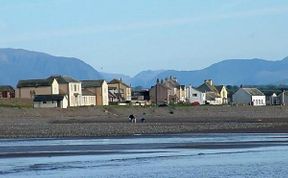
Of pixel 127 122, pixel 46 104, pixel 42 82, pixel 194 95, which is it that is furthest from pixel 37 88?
pixel 194 95

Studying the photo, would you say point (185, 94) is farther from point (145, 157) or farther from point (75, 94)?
point (145, 157)

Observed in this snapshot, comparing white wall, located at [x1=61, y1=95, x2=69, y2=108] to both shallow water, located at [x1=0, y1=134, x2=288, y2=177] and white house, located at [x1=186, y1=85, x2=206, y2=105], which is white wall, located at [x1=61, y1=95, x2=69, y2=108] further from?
shallow water, located at [x1=0, y1=134, x2=288, y2=177]

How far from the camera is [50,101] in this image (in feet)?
312

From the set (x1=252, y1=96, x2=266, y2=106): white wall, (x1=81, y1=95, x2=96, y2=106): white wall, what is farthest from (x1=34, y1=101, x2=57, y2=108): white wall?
(x1=252, y1=96, x2=266, y2=106): white wall

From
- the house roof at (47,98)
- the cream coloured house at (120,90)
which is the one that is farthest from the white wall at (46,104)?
the cream coloured house at (120,90)

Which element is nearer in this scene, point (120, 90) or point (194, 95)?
point (120, 90)

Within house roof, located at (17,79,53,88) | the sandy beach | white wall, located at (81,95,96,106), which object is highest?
house roof, located at (17,79,53,88)

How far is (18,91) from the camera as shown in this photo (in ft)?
347

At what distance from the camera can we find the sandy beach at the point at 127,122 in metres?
52.8

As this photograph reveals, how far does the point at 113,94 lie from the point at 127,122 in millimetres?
56582

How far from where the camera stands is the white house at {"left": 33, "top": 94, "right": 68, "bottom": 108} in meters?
94.2

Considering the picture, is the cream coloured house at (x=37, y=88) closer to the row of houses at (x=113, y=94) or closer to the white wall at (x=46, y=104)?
the row of houses at (x=113, y=94)

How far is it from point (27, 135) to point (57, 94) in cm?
5138

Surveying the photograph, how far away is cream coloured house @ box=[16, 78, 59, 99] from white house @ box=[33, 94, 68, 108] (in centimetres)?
522
